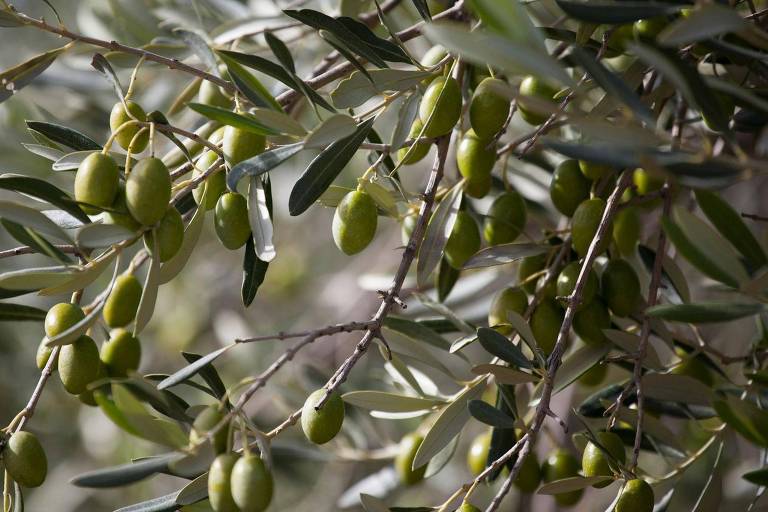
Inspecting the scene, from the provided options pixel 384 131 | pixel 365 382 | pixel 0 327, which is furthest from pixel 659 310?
pixel 0 327

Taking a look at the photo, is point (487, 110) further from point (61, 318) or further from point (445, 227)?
point (61, 318)

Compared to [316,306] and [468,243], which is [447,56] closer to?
[468,243]

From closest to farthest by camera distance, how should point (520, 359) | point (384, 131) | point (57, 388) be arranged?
point (520, 359) → point (384, 131) → point (57, 388)

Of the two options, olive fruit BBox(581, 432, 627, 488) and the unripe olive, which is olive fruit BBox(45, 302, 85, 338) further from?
olive fruit BBox(581, 432, 627, 488)

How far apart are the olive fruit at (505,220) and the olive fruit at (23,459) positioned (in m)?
0.53

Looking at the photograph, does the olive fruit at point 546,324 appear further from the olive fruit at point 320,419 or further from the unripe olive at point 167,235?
the unripe olive at point 167,235

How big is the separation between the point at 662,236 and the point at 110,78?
594 mm

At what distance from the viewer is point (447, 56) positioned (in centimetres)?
83

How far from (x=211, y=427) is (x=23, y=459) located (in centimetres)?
20

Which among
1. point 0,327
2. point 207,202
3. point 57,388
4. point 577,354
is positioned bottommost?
point 57,388

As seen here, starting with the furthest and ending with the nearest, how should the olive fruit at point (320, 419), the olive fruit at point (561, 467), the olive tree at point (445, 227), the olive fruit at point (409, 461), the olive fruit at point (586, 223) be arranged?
the olive fruit at point (409, 461), the olive fruit at point (561, 467), the olive fruit at point (586, 223), the olive fruit at point (320, 419), the olive tree at point (445, 227)

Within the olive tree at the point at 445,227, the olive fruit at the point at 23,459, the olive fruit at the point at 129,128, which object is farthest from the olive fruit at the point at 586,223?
the olive fruit at the point at 23,459

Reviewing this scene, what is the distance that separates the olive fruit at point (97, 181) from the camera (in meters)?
0.67

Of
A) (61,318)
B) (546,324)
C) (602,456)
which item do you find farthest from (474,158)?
(61,318)
